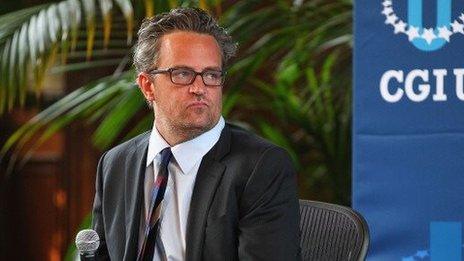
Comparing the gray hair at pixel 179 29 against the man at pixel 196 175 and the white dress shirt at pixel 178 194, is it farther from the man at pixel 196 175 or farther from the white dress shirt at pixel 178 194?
the white dress shirt at pixel 178 194

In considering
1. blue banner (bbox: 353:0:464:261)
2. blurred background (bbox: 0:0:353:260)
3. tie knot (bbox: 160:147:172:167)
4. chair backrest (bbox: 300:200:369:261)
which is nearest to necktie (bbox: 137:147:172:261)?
tie knot (bbox: 160:147:172:167)

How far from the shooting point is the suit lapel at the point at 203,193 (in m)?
1.80

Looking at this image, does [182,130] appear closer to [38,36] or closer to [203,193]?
[203,193]

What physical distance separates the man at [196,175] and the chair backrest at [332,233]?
30 cm

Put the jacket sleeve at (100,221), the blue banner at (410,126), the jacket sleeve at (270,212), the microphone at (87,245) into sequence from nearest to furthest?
the microphone at (87,245) → the jacket sleeve at (270,212) → the jacket sleeve at (100,221) → the blue banner at (410,126)

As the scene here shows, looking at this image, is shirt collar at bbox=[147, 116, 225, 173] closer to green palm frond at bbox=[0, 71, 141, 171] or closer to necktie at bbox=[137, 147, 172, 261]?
necktie at bbox=[137, 147, 172, 261]

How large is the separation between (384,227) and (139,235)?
873 mm

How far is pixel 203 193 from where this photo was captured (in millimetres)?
1844

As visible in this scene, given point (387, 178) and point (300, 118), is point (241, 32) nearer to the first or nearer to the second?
point (300, 118)

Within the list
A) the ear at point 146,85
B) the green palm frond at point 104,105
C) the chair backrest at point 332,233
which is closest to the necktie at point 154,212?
the ear at point 146,85

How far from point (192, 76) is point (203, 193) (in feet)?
0.75

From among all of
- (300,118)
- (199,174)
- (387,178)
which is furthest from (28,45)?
Answer: (199,174)

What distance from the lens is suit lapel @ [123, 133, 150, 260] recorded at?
1887 mm

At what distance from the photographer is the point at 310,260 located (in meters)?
2.17
